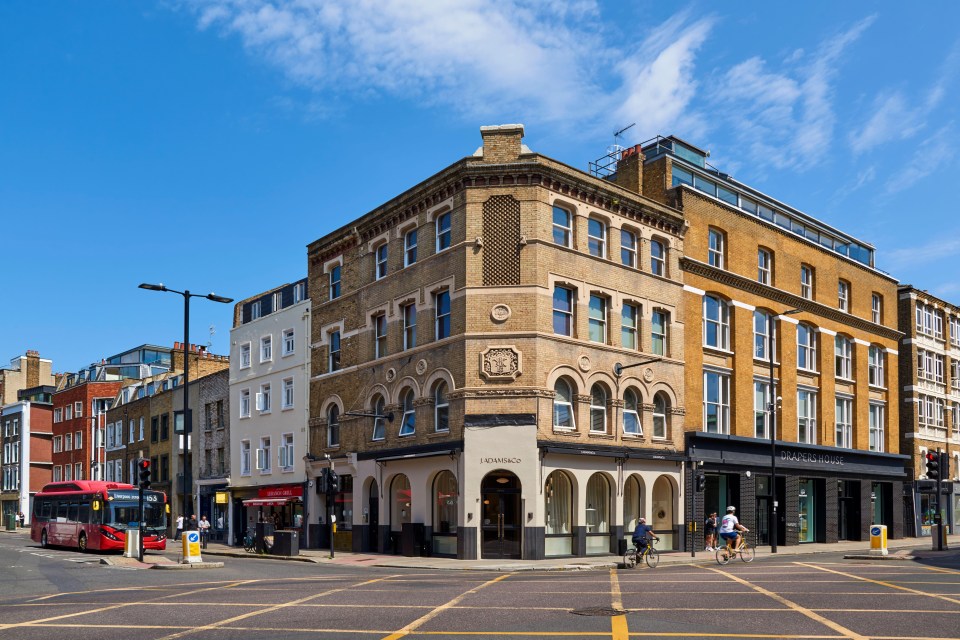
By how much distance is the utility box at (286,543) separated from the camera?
37906 mm

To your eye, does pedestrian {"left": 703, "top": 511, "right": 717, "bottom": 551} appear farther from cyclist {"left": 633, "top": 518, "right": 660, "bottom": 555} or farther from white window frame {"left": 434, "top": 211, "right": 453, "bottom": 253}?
white window frame {"left": 434, "top": 211, "right": 453, "bottom": 253}

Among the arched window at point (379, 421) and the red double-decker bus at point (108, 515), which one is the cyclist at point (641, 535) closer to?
the arched window at point (379, 421)

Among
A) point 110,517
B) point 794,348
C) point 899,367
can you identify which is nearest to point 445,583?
point 110,517

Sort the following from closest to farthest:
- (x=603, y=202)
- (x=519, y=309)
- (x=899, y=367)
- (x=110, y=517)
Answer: (x=519, y=309), (x=603, y=202), (x=110, y=517), (x=899, y=367)

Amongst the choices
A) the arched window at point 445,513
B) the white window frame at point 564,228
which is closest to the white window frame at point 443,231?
the white window frame at point 564,228

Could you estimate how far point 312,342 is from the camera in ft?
151

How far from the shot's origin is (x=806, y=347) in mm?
47031

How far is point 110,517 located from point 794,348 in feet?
104

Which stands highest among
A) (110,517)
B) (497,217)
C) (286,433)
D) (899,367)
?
(497,217)

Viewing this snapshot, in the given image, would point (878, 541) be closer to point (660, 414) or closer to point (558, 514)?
point (660, 414)

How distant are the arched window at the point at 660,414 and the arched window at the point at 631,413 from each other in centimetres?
105

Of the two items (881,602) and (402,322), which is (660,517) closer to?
(402,322)

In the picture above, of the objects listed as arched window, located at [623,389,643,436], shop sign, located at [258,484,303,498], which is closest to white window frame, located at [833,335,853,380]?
arched window, located at [623,389,643,436]

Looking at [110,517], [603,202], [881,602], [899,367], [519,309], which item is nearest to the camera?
[881,602]
